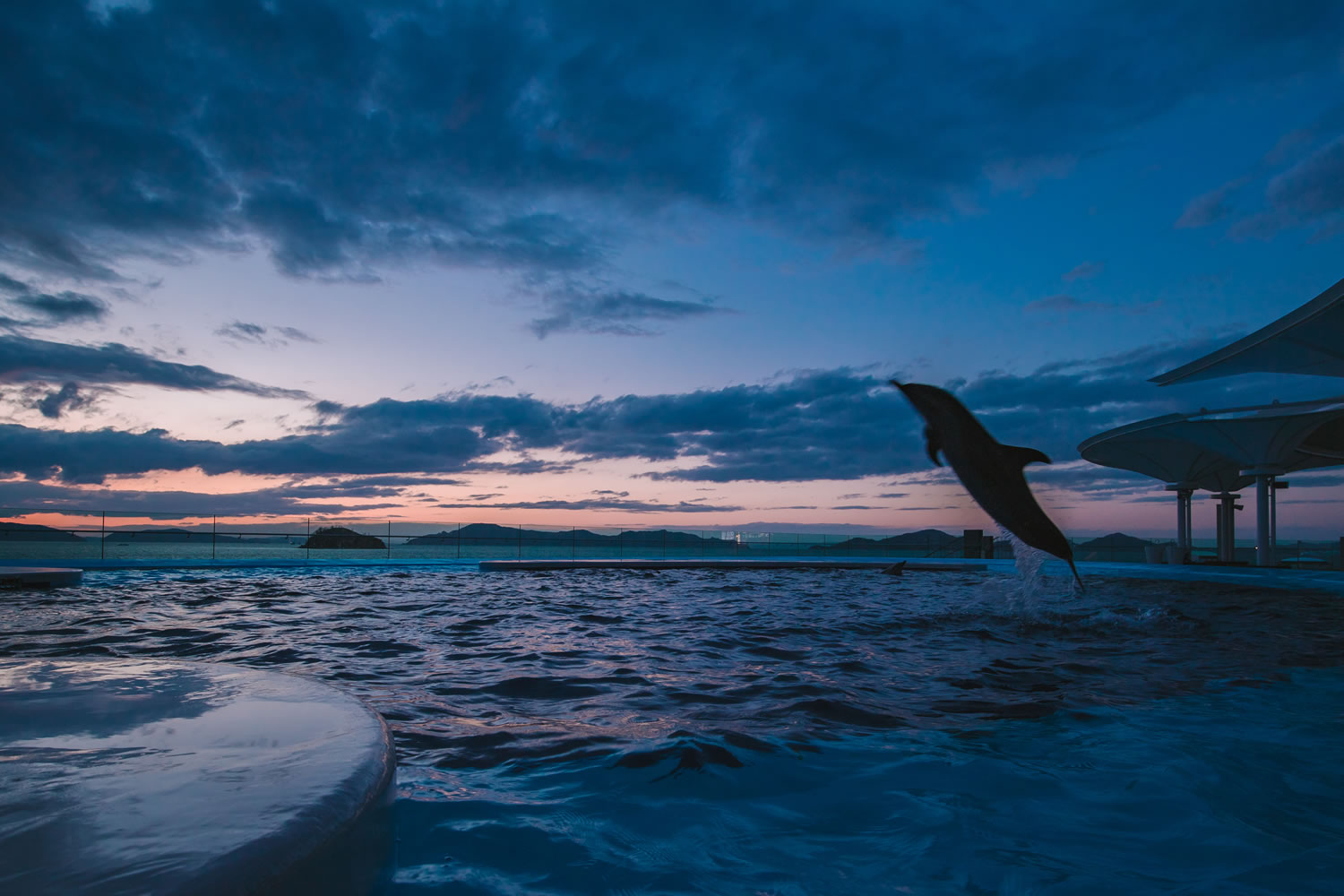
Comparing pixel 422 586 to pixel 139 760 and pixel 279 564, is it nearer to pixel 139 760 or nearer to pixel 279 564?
pixel 279 564

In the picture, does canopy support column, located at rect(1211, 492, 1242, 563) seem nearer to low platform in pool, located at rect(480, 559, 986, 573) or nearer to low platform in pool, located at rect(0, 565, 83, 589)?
low platform in pool, located at rect(480, 559, 986, 573)

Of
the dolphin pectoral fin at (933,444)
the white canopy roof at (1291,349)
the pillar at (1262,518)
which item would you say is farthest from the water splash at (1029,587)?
the pillar at (1262,518)

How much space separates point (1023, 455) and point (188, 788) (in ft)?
27.3

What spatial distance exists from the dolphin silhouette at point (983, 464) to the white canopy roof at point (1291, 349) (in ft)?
42.1

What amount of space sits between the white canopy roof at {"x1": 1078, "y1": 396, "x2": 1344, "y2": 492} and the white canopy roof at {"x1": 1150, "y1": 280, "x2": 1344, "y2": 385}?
157 centimetres

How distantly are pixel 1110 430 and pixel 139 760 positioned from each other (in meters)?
30.7

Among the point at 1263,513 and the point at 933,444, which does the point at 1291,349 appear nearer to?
the point at 1263,513

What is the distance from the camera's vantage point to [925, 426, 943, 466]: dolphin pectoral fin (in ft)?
25.5

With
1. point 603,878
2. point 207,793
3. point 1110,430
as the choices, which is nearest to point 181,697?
point 207,793

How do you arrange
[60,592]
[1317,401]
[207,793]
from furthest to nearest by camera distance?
1. [1317,401]
2. [60,592]
3. [207,793]

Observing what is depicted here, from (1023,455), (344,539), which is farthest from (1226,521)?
(344,539)

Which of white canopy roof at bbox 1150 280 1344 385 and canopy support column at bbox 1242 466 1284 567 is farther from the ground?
white canopy roof at bbox 1150 280 1344 385

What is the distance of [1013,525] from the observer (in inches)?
309

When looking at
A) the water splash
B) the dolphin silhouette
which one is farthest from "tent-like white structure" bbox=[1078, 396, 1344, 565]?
the dolphin silhouette
